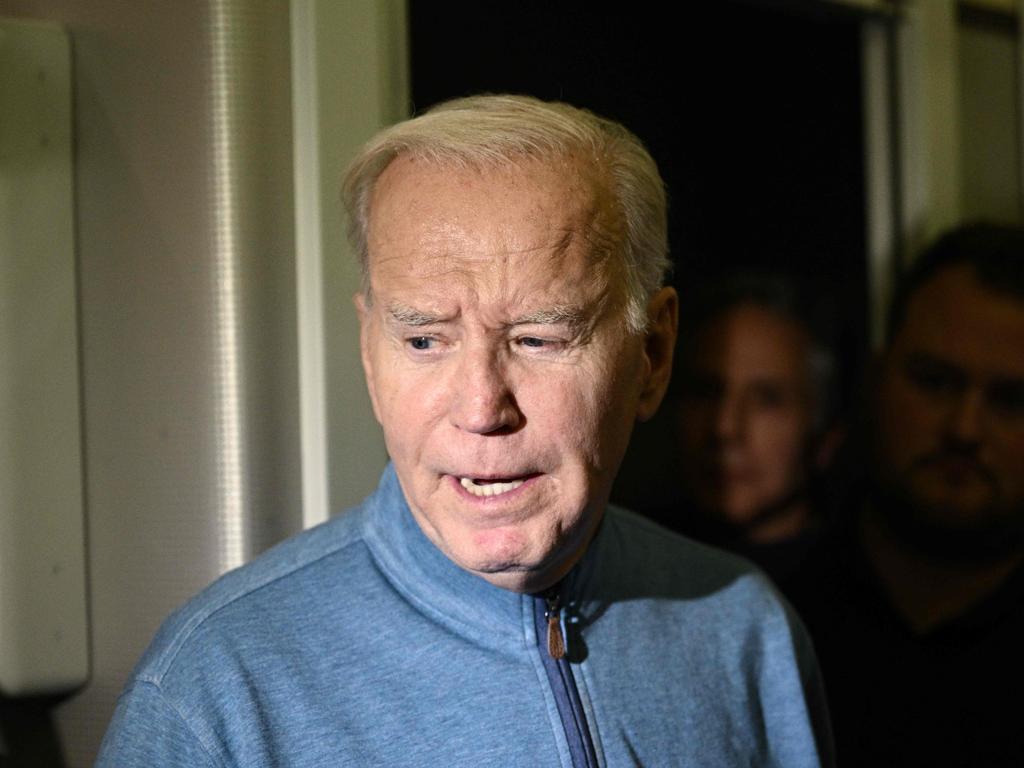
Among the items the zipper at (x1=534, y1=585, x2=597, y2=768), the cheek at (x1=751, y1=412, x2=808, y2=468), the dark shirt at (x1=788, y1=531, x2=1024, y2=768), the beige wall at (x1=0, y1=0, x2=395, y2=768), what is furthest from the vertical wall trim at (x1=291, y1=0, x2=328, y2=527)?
the dark shirt at (x1=788, y1=531, x2=1024, y2=768)

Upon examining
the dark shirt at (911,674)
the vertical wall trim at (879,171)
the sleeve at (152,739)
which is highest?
the vertical wall trim at (879,171)

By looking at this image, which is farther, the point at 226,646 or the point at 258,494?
the point at 258,494

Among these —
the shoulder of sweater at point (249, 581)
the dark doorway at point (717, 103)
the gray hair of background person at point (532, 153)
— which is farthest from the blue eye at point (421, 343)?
the dark doorway at point (717, 103)

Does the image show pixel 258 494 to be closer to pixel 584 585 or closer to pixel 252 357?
pixel 252 357

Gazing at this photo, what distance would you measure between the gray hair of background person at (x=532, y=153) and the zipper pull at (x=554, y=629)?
1.01 ft

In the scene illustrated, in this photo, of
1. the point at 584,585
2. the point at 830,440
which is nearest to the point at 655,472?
the point at 830,440

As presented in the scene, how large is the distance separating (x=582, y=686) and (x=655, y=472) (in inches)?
31.4

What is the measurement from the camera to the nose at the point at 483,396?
1.04 meters

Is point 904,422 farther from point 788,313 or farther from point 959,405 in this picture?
point 788,313

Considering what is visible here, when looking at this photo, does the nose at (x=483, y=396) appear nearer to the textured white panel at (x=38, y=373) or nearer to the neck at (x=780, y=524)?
the textured white panel at (x=38, y=373)

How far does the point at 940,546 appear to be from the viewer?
2.13 metres

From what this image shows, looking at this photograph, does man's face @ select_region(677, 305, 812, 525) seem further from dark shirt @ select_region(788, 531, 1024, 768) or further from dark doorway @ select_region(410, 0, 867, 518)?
dark shirt @ select_region(788, 531, 1024, 768)

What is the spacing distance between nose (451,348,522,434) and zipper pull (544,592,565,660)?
0.23 metres

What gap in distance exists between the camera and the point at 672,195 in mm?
1943
